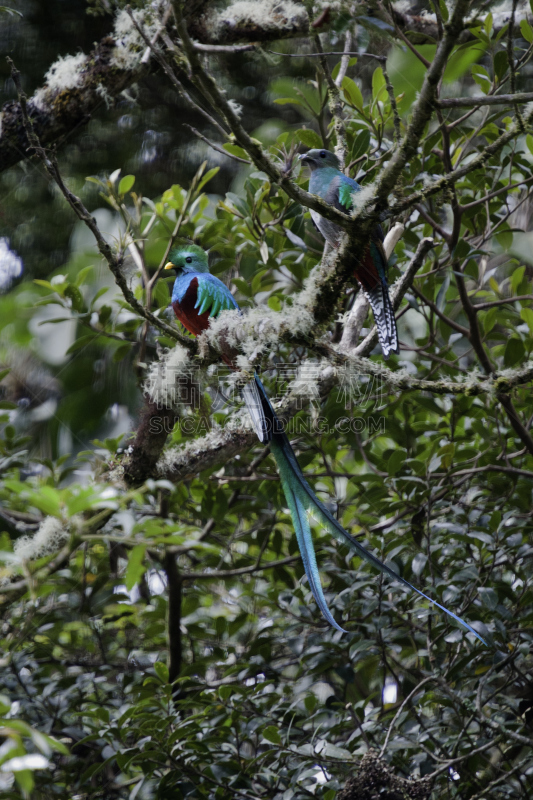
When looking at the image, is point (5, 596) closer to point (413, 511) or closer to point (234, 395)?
point (234, 395)

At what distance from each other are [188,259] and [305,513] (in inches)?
39.2

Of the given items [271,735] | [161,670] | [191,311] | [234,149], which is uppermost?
[234,149]

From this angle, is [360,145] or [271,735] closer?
[271,735]

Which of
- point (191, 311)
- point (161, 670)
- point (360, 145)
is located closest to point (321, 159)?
point (360, 145)

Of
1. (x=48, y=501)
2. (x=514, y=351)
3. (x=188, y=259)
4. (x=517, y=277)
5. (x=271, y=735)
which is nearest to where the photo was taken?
(x=48, y=501)

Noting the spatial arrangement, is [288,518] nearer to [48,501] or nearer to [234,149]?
[234,149]

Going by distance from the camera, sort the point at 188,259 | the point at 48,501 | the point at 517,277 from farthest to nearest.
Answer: the point at 188,259 → the point at 517,277 → the point at 48,501

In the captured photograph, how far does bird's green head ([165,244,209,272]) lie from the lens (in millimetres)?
2102

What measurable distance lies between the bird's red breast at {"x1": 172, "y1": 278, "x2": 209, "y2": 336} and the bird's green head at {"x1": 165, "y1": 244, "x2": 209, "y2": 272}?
0.10 metres

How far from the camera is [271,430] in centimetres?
166

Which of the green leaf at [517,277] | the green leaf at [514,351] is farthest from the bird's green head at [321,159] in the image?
the green leaf at [514,351]

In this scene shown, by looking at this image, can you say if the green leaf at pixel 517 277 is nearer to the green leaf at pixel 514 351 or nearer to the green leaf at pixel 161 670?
the green leaf at pixel 514 351

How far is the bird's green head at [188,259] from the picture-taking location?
2102mm

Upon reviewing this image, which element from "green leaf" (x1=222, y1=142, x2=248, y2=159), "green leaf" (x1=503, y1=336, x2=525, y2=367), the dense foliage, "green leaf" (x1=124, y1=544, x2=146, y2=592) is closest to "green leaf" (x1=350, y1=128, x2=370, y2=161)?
the dense foliage
